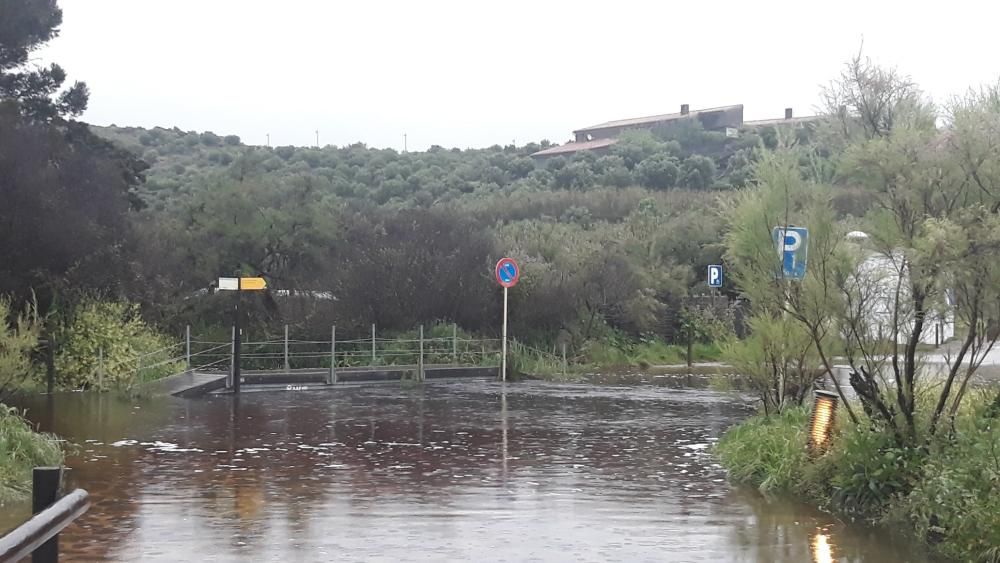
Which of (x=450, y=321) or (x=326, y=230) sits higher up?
(x=326, y=230)

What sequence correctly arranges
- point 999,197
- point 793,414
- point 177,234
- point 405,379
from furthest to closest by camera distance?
point 177,234, point 405,379, point 793,414, point 999,197

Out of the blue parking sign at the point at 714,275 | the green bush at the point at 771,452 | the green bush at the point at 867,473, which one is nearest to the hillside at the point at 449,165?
the blue parking sign at the point at 714,275

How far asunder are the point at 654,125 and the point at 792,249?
7897 cm

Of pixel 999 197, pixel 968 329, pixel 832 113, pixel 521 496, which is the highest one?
pixel 832 113

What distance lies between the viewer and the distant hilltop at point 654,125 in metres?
82.0

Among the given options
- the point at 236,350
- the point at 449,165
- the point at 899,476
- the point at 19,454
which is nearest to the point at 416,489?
the point at 19,454

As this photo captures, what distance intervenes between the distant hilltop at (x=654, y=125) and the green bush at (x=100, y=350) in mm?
59964

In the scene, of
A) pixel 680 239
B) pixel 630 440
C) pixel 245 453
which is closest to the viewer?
pixel 245 453

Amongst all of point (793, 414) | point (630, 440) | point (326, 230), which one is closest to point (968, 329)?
point (793, 414)

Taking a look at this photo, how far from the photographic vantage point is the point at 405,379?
25.0m

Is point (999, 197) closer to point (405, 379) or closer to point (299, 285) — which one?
point (405, 379)

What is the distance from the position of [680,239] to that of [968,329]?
97.2 feet

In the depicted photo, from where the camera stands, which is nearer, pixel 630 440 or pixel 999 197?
pixel 999 197

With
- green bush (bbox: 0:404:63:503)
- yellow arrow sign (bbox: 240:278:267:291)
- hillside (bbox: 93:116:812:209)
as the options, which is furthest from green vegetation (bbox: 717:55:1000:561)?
hillside (bbox: 93:116:812:209)
